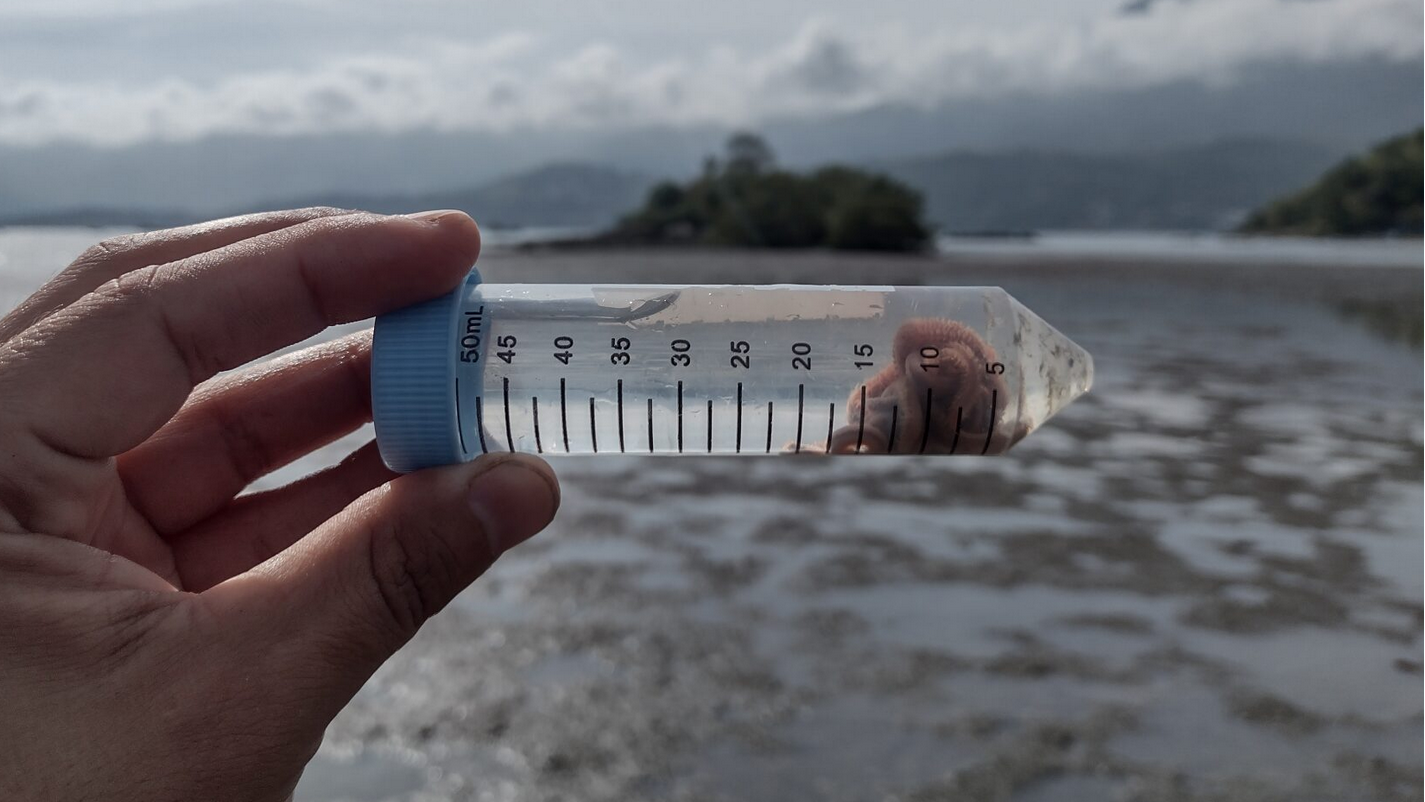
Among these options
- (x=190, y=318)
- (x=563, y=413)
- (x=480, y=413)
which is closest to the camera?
(x=190, y=318)

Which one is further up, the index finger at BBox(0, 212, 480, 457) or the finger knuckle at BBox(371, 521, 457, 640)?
the index finger at BBox(0, 212, 480, 457)

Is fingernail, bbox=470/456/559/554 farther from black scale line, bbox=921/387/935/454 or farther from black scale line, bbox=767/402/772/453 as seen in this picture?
black scale line, bbox=921/387/935/454

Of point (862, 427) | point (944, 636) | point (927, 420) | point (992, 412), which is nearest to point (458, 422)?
point (862, 427)

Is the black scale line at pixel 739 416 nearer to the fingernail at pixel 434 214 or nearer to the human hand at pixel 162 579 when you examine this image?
the human hand at pixel 162 579

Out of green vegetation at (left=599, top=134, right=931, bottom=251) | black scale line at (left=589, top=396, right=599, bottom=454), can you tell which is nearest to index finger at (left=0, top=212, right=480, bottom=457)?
black scale line at (left=589, top=396, right=599, bottom=454)

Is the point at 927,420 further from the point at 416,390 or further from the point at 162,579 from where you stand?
the point at 162,579

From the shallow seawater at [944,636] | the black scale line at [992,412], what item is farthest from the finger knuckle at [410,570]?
the shallow seawater at [944,636]

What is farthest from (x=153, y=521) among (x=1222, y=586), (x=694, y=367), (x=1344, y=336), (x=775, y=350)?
(x=1344, y=336)
